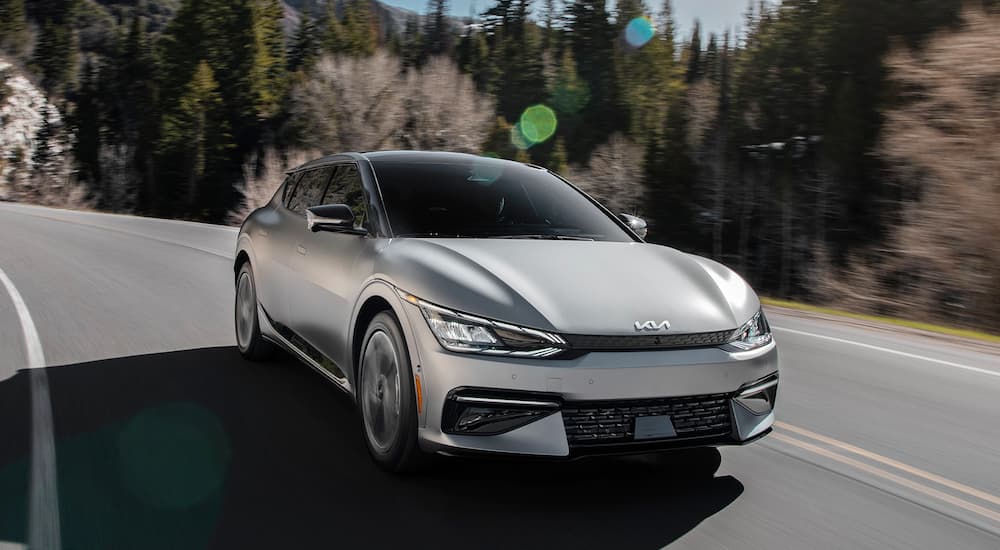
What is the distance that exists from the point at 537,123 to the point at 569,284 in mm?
73132

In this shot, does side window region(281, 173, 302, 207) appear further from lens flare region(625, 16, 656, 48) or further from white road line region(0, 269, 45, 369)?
lens flare region(625, 16, 656, 48)

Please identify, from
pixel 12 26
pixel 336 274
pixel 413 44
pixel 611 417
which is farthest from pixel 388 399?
pixel 12 26


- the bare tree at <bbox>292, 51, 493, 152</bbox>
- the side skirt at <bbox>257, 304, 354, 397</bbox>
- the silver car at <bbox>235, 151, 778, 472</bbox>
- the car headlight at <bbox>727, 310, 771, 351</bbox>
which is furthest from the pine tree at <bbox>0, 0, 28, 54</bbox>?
the car headlight at <bbox>727, 310, 771, 351</bbox>

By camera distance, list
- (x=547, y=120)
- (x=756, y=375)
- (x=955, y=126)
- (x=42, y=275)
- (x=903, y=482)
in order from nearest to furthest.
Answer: (x=756, y=375) < (x=903, y=482) < (x=42, y=275) < (x=955, y=126) < (x=547, y=120)

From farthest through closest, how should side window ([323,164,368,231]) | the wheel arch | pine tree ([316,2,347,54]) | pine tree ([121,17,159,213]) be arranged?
1. pine tree ([316,2,347,54])
2. pine tree ([121,17,159,213])
3. side window ([323,164,368,231])
4. the wheel arch

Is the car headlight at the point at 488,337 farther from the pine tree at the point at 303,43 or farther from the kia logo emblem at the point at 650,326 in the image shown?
Result: the pine tree at the point at 303,43

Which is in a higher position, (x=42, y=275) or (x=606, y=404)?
(x=606, y=404)

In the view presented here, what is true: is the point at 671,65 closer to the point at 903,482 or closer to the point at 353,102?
the point at 353,102

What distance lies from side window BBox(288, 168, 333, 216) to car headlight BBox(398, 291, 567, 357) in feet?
8.41

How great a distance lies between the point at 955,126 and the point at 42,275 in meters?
16.0

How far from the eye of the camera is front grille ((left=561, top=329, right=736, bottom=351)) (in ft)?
12.2

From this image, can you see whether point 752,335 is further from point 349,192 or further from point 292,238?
point 292,238

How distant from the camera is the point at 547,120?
249ft

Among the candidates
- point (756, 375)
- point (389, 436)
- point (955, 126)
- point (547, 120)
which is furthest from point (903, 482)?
point (547, 120)
